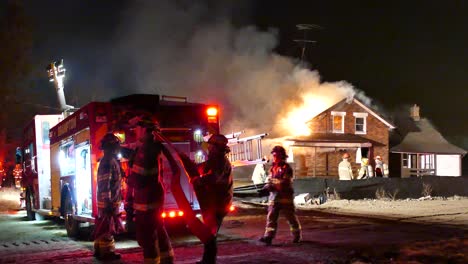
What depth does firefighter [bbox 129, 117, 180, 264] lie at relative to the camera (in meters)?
6.18

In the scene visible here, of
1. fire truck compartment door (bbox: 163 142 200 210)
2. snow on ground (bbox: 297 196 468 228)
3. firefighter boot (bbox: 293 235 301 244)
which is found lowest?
snow on ground (bbox: 297 196 468 228)

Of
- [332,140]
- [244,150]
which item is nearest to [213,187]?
[244,150]

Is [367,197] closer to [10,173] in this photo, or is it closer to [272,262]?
[272,262]

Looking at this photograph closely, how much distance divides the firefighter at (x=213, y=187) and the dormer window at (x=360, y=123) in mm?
27633

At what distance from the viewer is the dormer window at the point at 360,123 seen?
110 feet

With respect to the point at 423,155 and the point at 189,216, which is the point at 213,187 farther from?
the point at 423,155

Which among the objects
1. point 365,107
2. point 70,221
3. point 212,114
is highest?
point 365,107

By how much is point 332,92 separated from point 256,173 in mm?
15039

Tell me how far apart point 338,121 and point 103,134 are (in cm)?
2456

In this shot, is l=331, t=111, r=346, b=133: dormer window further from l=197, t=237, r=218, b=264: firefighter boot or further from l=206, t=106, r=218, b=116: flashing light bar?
l=197, t=237, r=218, b=264: firefighter boot

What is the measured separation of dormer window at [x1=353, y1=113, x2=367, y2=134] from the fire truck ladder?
2299 cm

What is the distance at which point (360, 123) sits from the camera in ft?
111

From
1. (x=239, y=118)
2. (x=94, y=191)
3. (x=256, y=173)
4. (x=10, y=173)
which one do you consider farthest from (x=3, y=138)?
(x=94, y=191)

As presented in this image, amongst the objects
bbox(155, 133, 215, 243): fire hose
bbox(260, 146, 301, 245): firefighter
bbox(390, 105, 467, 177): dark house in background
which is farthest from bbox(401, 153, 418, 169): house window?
bbox(155, 133, 215, 243): fire hose
